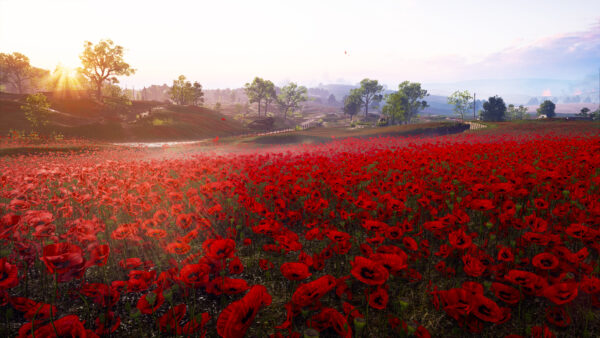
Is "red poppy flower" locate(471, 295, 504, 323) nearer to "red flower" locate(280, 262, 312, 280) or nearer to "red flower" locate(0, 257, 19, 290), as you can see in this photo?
"red flower" locate(280, 262, 312, 280)

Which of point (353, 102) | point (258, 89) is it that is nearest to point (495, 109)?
point (353, 102)

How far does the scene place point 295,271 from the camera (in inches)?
69.9

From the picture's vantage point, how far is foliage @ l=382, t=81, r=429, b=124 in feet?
243

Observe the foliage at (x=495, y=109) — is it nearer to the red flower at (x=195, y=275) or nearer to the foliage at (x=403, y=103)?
the foliage at (x=403, y=103)

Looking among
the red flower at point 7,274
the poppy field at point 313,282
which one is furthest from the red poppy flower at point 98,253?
the red flower at point 7,274

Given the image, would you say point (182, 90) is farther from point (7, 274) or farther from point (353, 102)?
point (7, 274)

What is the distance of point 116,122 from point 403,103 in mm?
77895

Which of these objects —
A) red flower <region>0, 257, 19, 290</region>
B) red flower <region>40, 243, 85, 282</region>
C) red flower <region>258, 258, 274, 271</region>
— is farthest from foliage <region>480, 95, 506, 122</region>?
red flower <region>0, 257, 19, 290</region>

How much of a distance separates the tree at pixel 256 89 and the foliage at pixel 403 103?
3753 cm

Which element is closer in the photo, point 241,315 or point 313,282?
point 241,315

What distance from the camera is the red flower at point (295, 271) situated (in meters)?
1.76

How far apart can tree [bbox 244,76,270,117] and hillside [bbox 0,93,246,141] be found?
54.0 ft

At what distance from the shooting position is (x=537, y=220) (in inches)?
107

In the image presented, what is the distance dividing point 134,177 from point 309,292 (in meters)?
6.22
